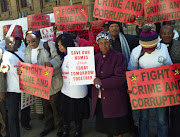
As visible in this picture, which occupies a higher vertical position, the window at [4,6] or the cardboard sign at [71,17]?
→ the window at [4,6]

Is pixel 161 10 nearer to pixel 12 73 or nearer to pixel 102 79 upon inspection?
pixel 102 79

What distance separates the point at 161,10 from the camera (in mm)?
2920

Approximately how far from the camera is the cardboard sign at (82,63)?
2.53m

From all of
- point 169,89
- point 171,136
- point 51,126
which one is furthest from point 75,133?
point 169,89

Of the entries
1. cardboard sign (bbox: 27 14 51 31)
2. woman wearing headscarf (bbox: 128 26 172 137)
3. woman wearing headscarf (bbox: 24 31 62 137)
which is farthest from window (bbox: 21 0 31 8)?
woman wearing headscarf (bbox: 128 26 172 137)

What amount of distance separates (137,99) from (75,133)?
163cm

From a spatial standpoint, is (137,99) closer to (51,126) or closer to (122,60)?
(122,60)

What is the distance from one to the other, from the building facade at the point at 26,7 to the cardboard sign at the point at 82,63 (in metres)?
6.56

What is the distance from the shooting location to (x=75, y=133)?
11.2ft

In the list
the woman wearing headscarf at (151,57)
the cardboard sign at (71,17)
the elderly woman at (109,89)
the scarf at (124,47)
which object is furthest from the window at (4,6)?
the woman wearing headscarf at (151,57)

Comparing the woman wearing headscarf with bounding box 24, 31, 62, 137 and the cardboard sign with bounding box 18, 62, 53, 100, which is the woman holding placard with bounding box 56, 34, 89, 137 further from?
the cardboard sign with bounding box 18, 62, 53, 100

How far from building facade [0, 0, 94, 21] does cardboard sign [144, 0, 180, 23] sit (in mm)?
5927

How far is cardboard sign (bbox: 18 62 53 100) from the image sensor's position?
2.82m

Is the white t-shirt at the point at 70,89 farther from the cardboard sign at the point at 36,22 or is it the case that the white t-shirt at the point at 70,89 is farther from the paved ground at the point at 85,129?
the cardboard sign at the point at 36,22
